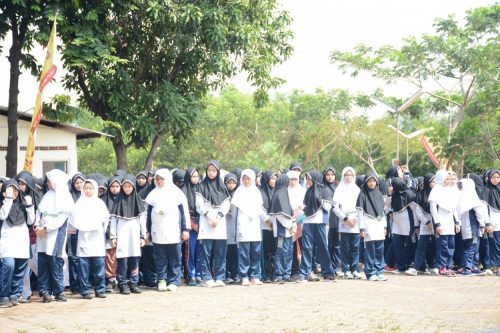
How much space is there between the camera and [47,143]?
2230 cm

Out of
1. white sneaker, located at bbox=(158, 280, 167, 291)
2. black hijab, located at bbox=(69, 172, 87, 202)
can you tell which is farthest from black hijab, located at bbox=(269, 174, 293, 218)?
black hijab, located at bbox=(69, 172, 87, 202)

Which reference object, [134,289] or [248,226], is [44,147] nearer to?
[248,226]

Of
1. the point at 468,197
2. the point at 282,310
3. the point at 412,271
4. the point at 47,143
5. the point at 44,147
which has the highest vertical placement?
the point at 47,143

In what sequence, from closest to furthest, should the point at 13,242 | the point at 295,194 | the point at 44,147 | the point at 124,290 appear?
the point at 13,242 < the point at 124,290 < the point at 295,194 < the point at 44,147

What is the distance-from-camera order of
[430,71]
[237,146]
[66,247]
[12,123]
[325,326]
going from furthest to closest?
[237,146] < [430,71] < [12,123] < [66,247] < [325,326]

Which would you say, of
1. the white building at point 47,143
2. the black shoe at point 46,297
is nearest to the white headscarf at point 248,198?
the black shoe at point 46,297

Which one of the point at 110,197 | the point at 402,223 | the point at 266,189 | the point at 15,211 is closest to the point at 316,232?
the point at 266,189

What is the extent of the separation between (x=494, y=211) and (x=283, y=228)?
3.94 m

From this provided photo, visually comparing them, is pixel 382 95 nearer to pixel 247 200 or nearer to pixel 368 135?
pixel 368 135

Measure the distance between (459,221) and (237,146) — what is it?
2980 cm

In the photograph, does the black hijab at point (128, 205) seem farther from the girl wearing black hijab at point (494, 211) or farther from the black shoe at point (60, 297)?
the girl wearing black hijab at point (494, 211)

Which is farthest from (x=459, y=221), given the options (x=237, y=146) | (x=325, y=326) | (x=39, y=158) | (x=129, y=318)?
(x=237, y=146)

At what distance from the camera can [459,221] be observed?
1394 cm

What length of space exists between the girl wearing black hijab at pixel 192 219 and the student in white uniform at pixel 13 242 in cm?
268
